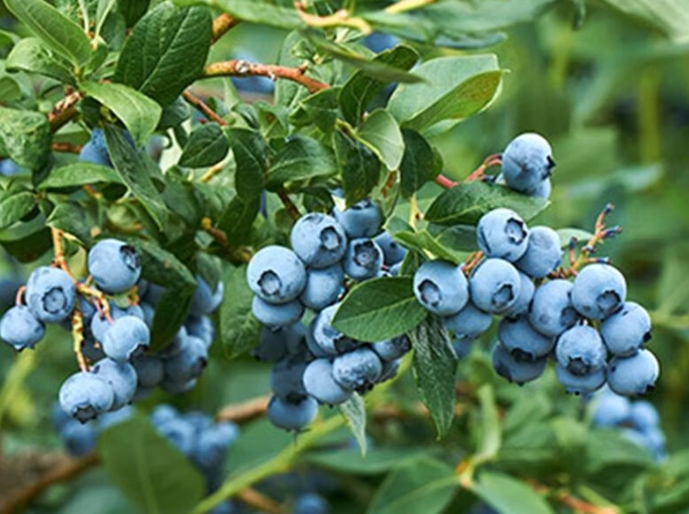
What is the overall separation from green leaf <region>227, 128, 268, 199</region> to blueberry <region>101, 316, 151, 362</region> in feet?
0.39

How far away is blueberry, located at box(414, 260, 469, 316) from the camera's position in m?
0.81

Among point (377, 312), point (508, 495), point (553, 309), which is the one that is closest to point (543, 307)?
point (553, 309)

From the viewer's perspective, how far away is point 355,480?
1841 mm

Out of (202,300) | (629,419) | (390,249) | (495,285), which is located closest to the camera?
(495,285)

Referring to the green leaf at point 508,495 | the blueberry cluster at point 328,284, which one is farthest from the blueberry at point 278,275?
the green leaf at point 508,495

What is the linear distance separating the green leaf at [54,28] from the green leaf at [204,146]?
88 millimetres

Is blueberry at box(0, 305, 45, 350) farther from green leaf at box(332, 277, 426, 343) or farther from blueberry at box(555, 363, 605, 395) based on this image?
blueberry at box(555, 363, 605, 395)

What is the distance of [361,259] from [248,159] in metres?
0.11

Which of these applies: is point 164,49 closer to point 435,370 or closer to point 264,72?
point 264,72

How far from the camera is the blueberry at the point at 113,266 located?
2.85ft

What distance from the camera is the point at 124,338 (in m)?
0.85

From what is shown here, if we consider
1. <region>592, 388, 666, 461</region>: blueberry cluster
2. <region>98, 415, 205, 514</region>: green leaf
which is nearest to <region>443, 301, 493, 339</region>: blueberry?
<region>98, 415, 205, 514</region>: green leaf

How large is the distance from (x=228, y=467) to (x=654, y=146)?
120 centimetres

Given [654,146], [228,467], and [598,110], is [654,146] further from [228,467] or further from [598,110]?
[228,467]
